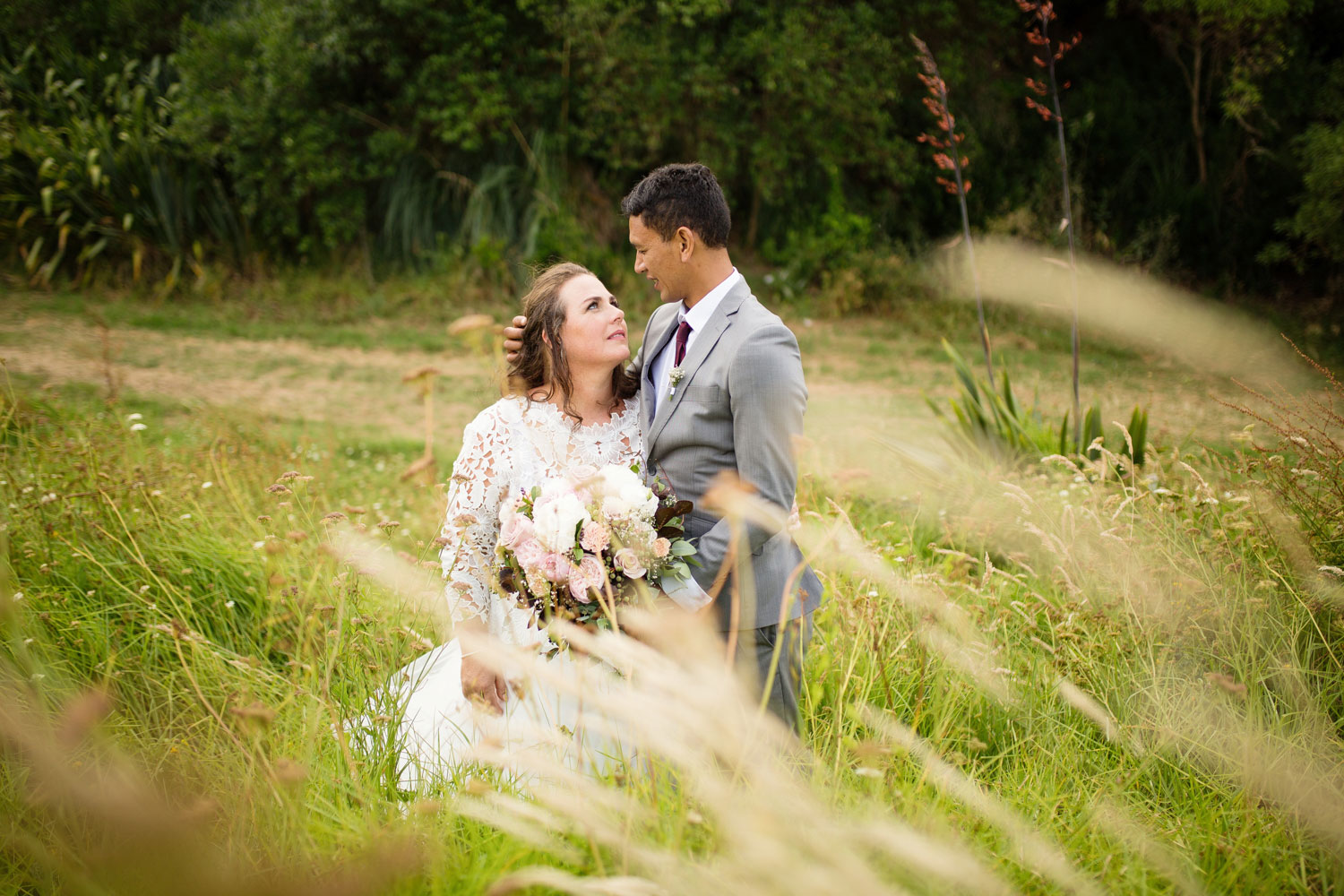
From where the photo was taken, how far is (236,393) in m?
8.67

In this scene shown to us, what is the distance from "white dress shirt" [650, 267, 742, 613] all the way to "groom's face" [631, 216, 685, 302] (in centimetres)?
9

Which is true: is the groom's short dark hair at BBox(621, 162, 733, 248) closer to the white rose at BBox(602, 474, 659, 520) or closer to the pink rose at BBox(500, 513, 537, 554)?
the white rose at BBox(602, 474, 659, 520)

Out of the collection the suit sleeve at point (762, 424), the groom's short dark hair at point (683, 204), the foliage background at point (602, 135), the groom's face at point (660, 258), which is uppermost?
the foliage background at point (602, 135)

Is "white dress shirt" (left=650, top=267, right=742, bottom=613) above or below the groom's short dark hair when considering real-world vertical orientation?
below

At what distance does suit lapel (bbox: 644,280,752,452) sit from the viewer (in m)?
2.67

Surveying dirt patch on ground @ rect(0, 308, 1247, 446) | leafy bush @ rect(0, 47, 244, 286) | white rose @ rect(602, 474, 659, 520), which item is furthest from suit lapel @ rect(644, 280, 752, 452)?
leafy bush @ rect(0, 47, 244, 286)

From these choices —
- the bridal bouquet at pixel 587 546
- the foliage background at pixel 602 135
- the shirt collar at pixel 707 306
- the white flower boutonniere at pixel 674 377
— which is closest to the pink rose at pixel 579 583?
the bridal bouquet at pixel 587 546

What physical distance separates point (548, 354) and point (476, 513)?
0.63 meters

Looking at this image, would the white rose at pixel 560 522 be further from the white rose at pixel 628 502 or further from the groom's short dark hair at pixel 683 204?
the groom's short dark hair at pixel 683 204

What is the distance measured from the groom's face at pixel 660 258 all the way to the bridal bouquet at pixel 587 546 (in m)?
0.78

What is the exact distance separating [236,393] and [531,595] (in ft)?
24.6

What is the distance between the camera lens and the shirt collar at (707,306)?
9.12 feet

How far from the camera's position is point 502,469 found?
2.84m

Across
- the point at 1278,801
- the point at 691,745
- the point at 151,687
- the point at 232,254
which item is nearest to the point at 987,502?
the point at 1278,801
